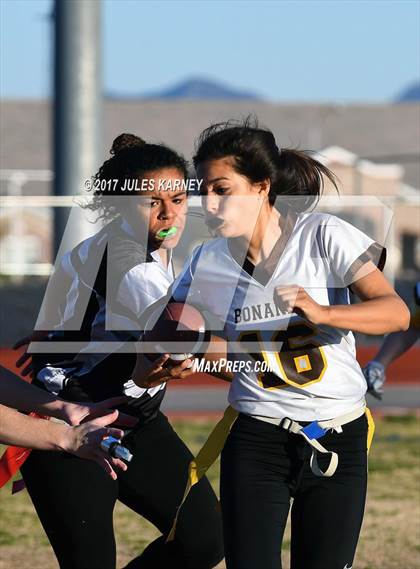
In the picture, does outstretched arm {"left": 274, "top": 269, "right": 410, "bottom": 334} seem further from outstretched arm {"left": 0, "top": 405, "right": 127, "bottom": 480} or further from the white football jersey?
outstretched arm {"left": 0, "top": 405, "right": 127, "bottom": 480}

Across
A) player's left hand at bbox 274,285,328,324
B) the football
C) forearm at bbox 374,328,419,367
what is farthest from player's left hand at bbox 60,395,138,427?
forearm at bbox 374,328,419,367

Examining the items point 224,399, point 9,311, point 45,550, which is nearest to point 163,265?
point 45,550

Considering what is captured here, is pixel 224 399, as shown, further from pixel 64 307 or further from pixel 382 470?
pixel 64 307

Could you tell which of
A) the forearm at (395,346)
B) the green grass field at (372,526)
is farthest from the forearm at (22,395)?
the forearm at (395,346)

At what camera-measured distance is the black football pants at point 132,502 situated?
4273mm

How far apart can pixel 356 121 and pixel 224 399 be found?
110 feet

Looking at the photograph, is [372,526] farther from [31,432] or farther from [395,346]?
[31,432]

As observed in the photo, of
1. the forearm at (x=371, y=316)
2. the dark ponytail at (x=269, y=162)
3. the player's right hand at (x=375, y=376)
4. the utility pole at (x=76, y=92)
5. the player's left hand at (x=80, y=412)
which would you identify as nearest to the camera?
the forearm at (x=371, y=316)

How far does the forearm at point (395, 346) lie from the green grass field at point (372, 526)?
105 centimetres

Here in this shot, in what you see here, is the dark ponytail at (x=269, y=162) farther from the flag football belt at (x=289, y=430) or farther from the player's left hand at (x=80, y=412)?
the player's left hand at (x=80, y=412)

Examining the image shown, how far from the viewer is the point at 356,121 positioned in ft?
144

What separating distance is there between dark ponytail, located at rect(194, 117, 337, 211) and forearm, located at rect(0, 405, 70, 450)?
1182 mm

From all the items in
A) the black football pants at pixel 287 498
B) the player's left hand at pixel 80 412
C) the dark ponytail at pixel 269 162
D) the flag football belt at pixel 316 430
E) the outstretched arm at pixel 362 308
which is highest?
the dark ponytail at pixel 269 162

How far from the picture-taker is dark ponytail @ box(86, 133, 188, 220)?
457 cm
